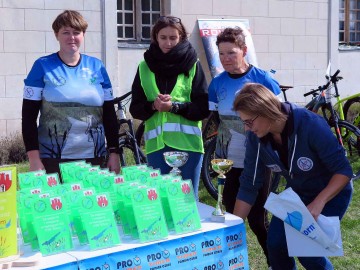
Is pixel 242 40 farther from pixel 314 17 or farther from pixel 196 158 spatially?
pixel 314 17

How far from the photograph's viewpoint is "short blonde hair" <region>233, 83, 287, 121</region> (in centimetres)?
267

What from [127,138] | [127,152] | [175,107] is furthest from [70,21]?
[127,152]

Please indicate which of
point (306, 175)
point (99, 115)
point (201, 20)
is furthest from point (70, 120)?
point (201, 20)

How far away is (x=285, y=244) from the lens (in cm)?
301

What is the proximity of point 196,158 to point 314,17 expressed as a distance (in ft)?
24.9

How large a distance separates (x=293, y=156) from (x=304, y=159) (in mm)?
54

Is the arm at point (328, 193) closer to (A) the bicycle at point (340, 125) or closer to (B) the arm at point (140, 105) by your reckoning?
(B) the arm at point (140, 105)

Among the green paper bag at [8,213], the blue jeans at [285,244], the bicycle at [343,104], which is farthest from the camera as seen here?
the bicycle at [343,104]

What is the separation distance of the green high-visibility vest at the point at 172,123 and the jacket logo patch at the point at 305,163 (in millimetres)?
986

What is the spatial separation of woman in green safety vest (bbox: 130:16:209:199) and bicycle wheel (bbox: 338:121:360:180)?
3345 millimetres

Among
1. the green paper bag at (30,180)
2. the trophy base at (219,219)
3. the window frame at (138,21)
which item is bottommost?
the trophy base at (219,219)

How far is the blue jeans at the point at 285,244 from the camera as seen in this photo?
2955mm

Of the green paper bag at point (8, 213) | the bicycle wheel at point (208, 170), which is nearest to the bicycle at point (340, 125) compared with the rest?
the bicycle wheel at point (208, 170)

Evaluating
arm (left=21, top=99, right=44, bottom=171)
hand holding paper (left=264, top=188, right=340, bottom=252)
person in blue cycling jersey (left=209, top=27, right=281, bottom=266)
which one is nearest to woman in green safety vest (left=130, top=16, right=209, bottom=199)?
person in blue cycling jersey (left=209, top=27, right=281, bottom=266)
